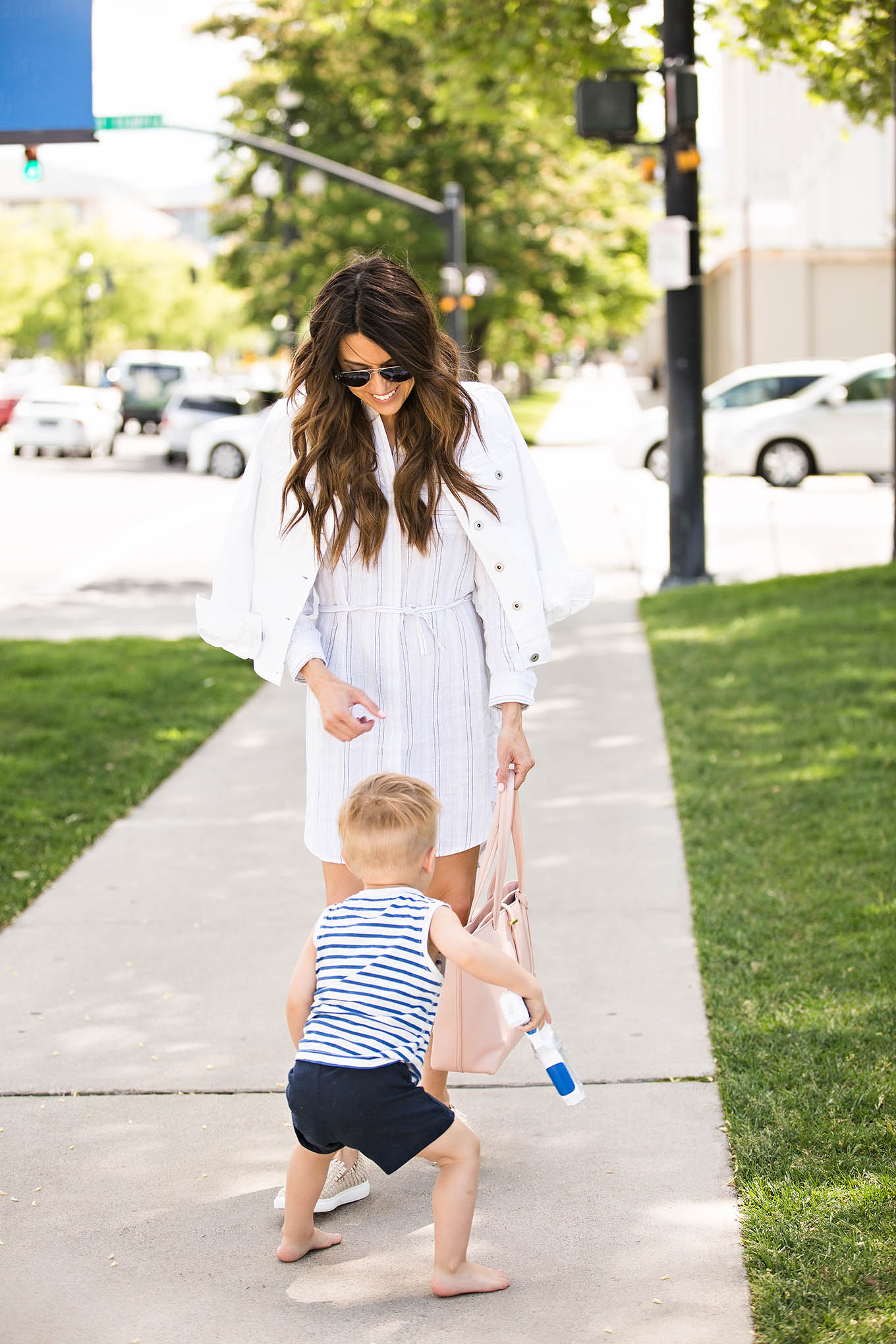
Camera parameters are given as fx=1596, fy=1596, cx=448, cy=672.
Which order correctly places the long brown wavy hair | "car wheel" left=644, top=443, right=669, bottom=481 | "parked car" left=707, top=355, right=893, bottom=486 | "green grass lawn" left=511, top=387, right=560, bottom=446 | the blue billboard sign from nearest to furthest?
the long brown wavy hair
the blue billboard sign
"parked car" left=707, top=355, right=893, bottom=486
"car wheel" left=644, top=443, right=669, bottom=481
"green grass lawn" left=511, top=387, right=560, bottom=446

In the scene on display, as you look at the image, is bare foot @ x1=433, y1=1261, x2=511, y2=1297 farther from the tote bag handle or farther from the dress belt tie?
the dress belt tie

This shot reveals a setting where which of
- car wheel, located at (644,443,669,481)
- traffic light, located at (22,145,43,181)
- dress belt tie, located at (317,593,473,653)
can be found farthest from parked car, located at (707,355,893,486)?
dress belt tie, located at (317,593,473,653)

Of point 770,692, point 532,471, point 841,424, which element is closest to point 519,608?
point 532,471

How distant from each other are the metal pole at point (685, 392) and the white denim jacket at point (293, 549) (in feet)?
30.5

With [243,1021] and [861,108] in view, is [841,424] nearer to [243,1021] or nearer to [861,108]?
[861,108]

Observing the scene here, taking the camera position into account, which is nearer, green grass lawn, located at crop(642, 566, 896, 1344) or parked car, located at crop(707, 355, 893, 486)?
green grass lawn, located at crop(642, 566, 896, 1344)

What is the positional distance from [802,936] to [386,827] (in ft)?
7.62

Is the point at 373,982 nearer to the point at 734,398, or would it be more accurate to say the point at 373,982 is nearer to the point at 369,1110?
the point at 369,1110

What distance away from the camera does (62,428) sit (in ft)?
107

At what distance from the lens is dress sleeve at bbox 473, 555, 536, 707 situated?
3.28m

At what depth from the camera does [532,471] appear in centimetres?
334

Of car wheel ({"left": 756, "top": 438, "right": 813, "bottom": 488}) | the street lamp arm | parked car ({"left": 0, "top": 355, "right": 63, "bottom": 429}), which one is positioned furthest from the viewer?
parked car ({"left": 0, "top": 355, "right": 63, "bottom": 429})

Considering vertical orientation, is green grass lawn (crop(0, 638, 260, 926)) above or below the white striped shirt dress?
below

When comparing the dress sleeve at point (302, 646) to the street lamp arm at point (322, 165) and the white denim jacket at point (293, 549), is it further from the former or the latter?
the street lamp arm at point (322, 165)
